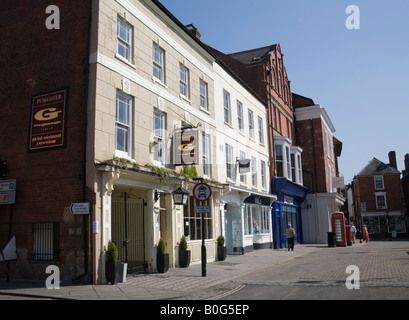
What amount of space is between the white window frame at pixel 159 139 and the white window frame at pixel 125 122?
5.03ft

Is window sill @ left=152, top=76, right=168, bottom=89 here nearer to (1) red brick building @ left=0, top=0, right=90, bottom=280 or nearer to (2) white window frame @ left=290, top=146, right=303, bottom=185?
(1) red brick building @ left=0, top=0, right=90, bottom=280

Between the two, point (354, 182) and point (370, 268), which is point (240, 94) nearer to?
point (370, 268)

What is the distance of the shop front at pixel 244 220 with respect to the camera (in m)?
21.5

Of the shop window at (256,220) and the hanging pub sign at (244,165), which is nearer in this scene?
the hanging pub sign at (244,165)

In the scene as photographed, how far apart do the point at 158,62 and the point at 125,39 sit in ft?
7.44

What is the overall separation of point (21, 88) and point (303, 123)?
28827 millimetres

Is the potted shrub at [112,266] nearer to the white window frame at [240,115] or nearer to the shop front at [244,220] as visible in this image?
the shop front at [244,220]

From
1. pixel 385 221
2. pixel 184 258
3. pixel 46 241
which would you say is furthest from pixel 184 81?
pixel 385 221

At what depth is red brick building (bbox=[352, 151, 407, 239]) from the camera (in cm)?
5906

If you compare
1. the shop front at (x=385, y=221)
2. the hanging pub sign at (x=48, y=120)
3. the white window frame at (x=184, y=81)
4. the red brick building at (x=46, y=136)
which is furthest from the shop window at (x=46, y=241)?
the shop front at (x=385, y=221)

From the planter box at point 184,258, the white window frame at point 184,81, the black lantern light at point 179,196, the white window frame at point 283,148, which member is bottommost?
the planter box at point 184,258

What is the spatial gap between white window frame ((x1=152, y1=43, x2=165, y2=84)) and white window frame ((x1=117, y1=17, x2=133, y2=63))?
1.58m
